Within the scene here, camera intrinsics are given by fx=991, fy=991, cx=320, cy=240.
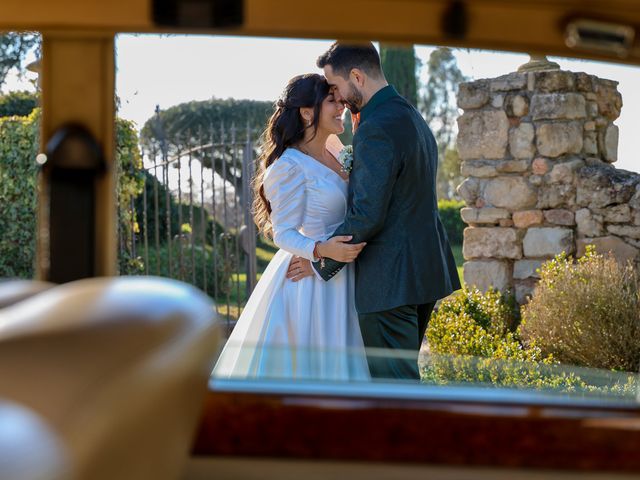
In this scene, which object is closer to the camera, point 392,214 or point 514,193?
point 392,214

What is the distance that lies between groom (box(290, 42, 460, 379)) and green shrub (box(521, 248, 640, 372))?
231 centimetres

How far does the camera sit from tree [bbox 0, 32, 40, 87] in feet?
32.2

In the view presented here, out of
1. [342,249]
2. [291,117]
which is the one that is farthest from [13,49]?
[342,249]

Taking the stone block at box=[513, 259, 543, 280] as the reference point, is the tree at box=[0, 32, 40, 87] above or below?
above

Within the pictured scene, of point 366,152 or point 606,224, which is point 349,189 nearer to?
point 366,152

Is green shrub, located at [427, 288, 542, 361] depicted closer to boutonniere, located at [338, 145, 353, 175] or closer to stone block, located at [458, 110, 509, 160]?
stone block, located at [458, 110, 509, 160]

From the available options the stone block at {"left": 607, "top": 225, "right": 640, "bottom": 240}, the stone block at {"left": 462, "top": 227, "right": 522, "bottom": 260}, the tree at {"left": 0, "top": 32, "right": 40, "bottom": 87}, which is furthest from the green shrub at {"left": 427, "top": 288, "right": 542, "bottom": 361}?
the tree at {"left": 0, "top": 32, "right": 40, "bottom": 87}

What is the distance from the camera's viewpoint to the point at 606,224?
21.2 feet

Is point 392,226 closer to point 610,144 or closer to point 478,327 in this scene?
point 478,327

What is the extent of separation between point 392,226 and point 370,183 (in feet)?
0.61

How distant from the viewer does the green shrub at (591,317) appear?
18.4ft

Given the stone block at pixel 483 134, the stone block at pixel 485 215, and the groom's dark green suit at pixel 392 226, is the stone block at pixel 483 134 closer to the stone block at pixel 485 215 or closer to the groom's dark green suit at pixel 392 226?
the stone block at pixel 485 215

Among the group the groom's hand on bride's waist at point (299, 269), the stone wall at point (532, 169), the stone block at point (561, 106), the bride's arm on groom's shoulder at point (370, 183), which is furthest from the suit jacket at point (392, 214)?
the stone block at point (561, 106)

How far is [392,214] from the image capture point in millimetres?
3537
